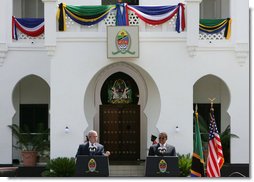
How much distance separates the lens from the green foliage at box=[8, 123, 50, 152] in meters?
21.9

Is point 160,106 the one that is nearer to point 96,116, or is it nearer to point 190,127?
point 190,127

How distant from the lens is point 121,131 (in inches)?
885

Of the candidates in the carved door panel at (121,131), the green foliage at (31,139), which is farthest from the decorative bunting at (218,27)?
the green foliage at (31,139)

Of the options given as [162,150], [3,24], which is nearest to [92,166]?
[162,150]

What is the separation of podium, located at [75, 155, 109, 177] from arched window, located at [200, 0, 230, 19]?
12.4m

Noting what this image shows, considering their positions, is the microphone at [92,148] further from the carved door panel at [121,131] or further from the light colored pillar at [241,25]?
the light colored pillar at [241,25]

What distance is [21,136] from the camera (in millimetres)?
21891

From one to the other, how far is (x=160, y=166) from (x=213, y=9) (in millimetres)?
11950

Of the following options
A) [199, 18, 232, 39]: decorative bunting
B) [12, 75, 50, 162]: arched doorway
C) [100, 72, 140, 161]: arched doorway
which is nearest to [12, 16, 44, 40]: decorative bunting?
[12, 75, 50, 162]: arched doorway

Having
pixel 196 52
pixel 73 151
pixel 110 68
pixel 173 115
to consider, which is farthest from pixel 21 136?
pixel 196 52

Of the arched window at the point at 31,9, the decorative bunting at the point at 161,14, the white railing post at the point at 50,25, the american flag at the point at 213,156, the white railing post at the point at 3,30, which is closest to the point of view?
the american flag at the point at 213,156

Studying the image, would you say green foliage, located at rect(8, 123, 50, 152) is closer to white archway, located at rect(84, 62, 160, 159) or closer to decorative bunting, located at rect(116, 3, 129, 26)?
white archway, located at rect(84, 62, 160, 159)

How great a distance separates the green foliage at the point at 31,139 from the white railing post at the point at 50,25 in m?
3.80

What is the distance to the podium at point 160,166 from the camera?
15.1 metres
